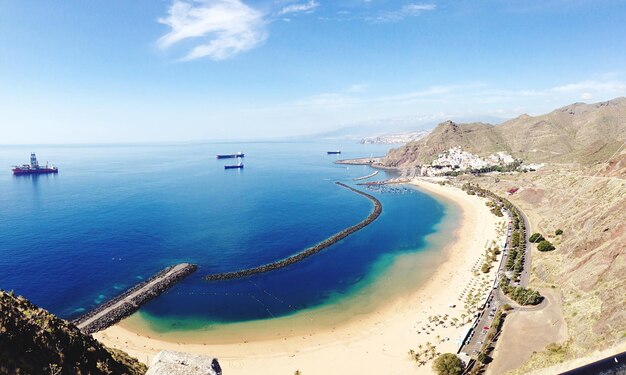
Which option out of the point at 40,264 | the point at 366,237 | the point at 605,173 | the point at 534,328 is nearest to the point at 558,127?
the point at 605,173

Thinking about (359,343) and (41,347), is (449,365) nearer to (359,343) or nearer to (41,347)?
(359,343)

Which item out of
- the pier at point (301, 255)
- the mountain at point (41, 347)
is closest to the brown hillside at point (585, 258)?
the mountain at point (41, 347)

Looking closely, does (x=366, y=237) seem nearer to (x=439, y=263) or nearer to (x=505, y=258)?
(x=439, y=263)

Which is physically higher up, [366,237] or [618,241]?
[618,241]

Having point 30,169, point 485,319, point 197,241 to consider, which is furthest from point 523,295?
point 30,169

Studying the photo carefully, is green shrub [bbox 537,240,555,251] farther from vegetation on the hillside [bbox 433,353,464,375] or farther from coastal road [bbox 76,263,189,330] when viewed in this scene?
coastal road [bbox 76,263,189,330]

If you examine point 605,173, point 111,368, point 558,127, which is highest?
point 558,127

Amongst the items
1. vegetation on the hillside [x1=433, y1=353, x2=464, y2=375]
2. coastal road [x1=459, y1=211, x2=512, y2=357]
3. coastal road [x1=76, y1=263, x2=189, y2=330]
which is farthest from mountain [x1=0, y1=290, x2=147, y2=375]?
coastal road [x1=459, y1=211, x2=512, y2=357]

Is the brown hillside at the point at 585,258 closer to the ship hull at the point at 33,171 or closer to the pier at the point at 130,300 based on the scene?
the pier at the point at 130,300
